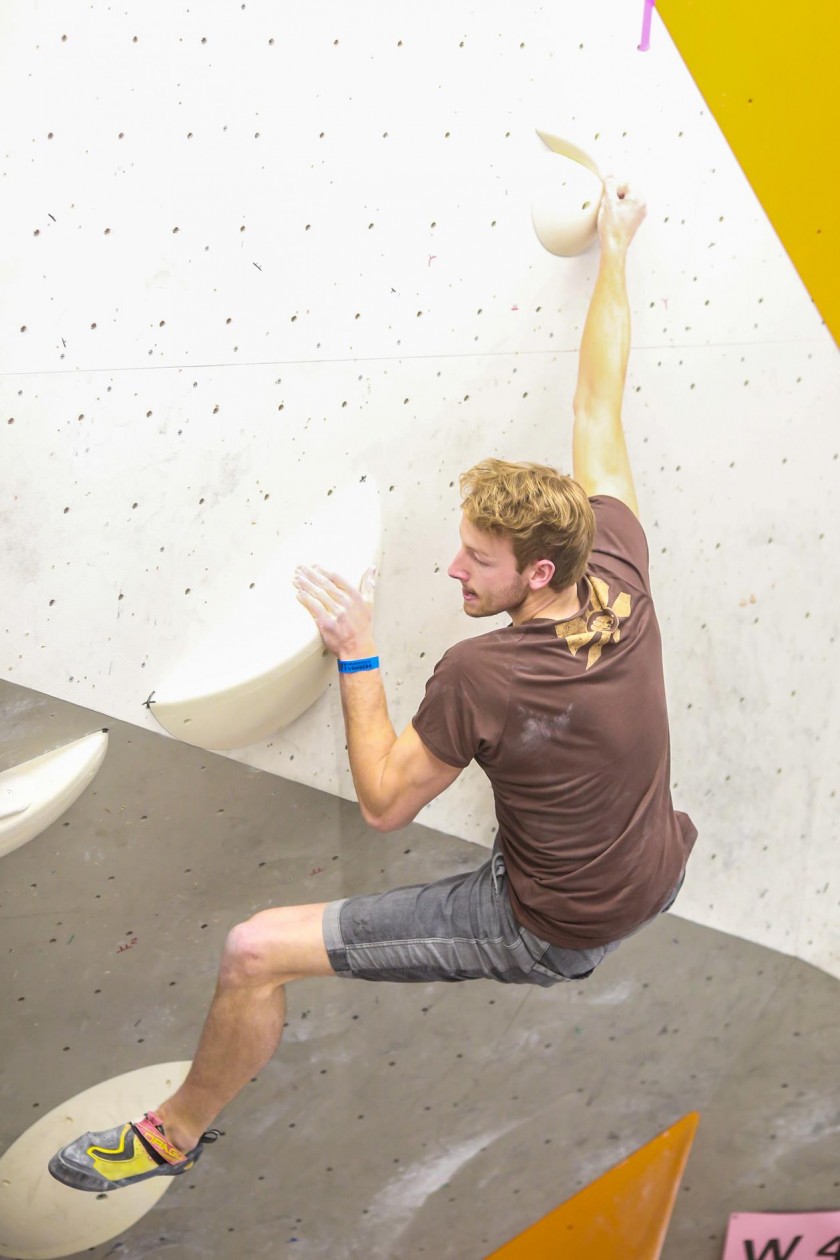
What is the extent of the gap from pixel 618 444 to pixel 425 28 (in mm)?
646

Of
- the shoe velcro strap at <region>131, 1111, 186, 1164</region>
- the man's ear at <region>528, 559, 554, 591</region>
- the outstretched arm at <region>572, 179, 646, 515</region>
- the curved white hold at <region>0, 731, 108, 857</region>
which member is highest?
the outstretched arm at <region>572, 179, 646, 515</region>

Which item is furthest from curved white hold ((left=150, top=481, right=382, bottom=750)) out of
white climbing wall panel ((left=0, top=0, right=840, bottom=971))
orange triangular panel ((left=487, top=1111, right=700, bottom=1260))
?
orange triangular panel ((left=487, top=1111, right=700, bottom=1260))

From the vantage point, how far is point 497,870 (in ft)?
5.65

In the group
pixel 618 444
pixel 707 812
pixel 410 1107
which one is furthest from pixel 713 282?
pixel 410 1107

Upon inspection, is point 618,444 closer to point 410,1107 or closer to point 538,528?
point 538,528

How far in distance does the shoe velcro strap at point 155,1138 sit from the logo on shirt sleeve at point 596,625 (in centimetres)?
94

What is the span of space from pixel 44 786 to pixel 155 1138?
545 millimetres

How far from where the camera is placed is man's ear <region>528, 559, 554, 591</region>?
60.9 inches

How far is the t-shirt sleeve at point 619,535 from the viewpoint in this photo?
1.74 m

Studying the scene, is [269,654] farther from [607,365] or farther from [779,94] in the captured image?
[779,94]

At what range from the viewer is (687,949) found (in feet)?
7.48

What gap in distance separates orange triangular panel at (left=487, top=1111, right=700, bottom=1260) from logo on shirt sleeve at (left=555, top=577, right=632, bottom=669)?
1272mm

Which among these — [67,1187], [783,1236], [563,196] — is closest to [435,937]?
[67,1187]

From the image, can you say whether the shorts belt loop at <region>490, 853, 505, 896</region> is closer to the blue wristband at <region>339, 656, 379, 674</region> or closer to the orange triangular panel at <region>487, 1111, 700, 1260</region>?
the blue wristband at <region>339, 656, 379, 674</region>
